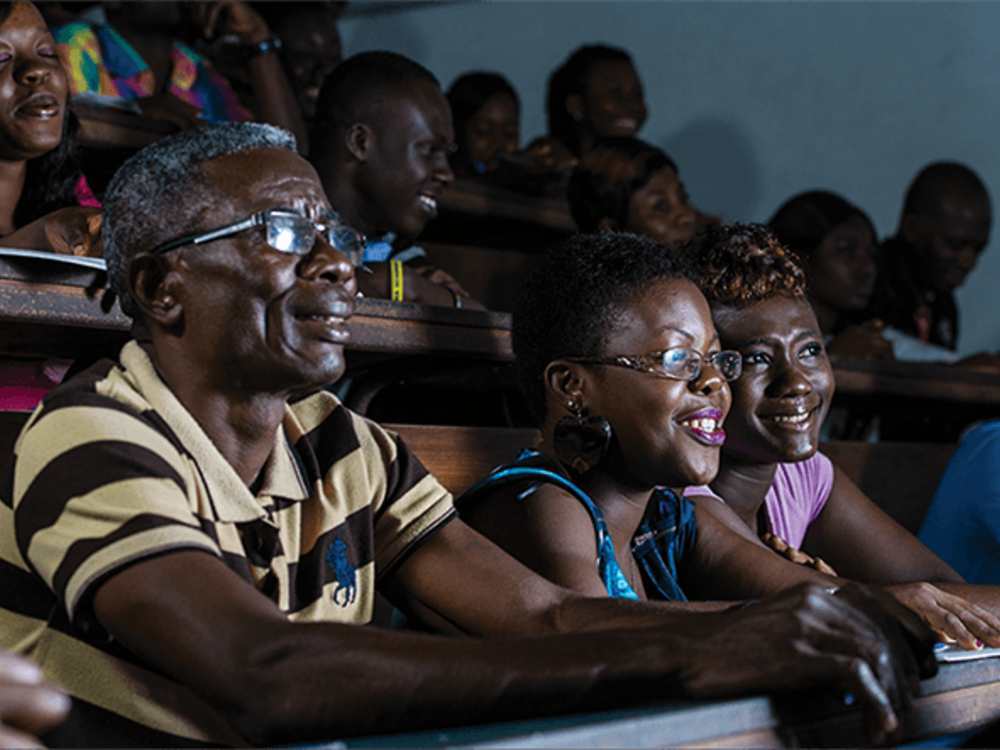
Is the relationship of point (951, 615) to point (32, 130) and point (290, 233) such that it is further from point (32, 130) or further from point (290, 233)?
point (32, 130)

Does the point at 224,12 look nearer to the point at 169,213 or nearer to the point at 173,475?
the point at 169,213

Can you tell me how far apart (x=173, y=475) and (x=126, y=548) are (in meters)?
0.11

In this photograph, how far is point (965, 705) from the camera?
3.17 feet

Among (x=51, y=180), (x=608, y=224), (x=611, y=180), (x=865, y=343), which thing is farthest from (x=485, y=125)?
(x=51, y=180)

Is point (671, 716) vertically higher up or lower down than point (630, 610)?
higher up

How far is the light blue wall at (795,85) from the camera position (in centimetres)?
458

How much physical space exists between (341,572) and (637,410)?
1.86 feet

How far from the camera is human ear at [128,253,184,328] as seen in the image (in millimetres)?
1146

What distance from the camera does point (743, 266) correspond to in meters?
1.91

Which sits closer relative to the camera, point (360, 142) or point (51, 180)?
point (51, 180)

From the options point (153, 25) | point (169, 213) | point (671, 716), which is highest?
point (153, 25)

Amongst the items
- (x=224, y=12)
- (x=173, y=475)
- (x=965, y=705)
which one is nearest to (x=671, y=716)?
(x=965, y=705)

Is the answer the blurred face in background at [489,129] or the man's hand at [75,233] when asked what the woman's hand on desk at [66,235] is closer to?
the man's hand at [75,233]

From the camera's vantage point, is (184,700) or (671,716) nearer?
(671,716)
